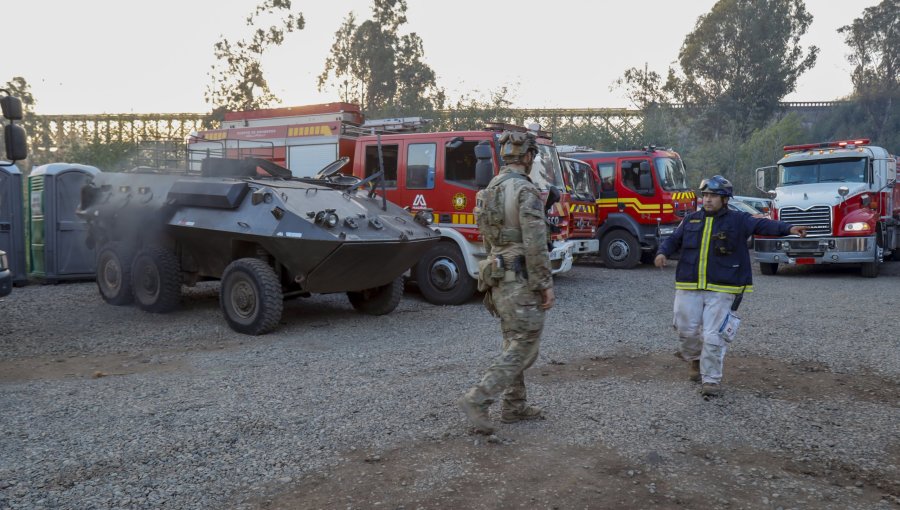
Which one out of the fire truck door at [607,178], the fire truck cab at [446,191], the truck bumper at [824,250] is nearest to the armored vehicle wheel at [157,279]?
the fire truck cab at [446,191]

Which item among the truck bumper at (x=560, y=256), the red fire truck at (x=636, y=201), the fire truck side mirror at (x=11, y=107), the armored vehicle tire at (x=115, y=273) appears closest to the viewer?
the fire truck side mirror at (x=11, y=107)

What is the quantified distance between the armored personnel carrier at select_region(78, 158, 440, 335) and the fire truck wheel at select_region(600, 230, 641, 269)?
763 cm

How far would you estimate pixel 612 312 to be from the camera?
32.6ft

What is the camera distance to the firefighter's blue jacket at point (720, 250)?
5.61m

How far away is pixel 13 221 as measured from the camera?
12.8 m

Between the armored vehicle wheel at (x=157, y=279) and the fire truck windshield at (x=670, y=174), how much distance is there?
10083 mm

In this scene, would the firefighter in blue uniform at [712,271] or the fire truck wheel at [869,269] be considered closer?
the firefighter in blue uniform at [712,271]

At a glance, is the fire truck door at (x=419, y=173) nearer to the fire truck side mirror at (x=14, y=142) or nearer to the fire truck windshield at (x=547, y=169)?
the fire truck windshield at (x=547, y=169)

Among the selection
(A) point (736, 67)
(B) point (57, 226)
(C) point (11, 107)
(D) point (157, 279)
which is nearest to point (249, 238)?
(D) point (157, 279)

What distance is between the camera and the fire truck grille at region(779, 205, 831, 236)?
14.5 metres

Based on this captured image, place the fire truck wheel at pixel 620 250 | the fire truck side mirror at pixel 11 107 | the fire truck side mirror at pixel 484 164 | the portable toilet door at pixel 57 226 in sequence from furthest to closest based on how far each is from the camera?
the fire truck wheel at pixel 620 250
the portable toilet door at pixel 57 226
the fire truck side mirror at pixel 484 164
the fire truck side mirror at pixel 11 107

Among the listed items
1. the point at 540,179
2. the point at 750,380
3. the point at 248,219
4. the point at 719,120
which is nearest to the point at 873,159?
the point at 540,179

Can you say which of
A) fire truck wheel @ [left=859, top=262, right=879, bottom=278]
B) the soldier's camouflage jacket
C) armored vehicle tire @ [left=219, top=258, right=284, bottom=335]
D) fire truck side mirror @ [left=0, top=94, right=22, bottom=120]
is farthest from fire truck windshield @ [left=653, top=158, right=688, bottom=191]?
fire truck side mirror @ [left=0, top=94, right=22, bottom=120]

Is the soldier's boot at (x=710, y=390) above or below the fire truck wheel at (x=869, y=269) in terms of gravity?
below
